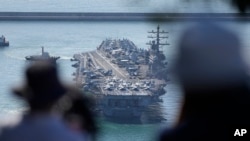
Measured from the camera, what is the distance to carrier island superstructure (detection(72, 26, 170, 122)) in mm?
4801

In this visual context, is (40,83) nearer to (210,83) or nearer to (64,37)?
(210,83)

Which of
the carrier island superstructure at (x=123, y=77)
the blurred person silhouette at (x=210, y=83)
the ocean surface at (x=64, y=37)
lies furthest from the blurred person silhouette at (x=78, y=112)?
the ocean surface at (x=64, y=37)

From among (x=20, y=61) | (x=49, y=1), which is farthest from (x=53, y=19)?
(x=20, y=61)

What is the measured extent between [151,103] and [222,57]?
14.6 feet

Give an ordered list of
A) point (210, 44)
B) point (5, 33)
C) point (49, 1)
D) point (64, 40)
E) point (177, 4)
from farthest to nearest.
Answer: point (49, 1) → point (5, 33) → point (64, 40) → point (177, 4) → point (210, 44)

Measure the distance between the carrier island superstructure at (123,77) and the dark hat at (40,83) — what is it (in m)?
2.74

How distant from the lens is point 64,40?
943 centimetres

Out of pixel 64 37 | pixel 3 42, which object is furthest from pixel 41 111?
pixel 64 37

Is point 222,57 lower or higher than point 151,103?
higher

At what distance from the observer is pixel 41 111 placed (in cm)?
66

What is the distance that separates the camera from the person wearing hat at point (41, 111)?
0.64 m

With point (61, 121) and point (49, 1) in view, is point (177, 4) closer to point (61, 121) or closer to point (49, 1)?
point (61, 121)

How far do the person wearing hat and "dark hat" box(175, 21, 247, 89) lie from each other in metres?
0.13

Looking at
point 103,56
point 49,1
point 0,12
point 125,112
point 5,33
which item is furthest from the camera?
point 49,1
